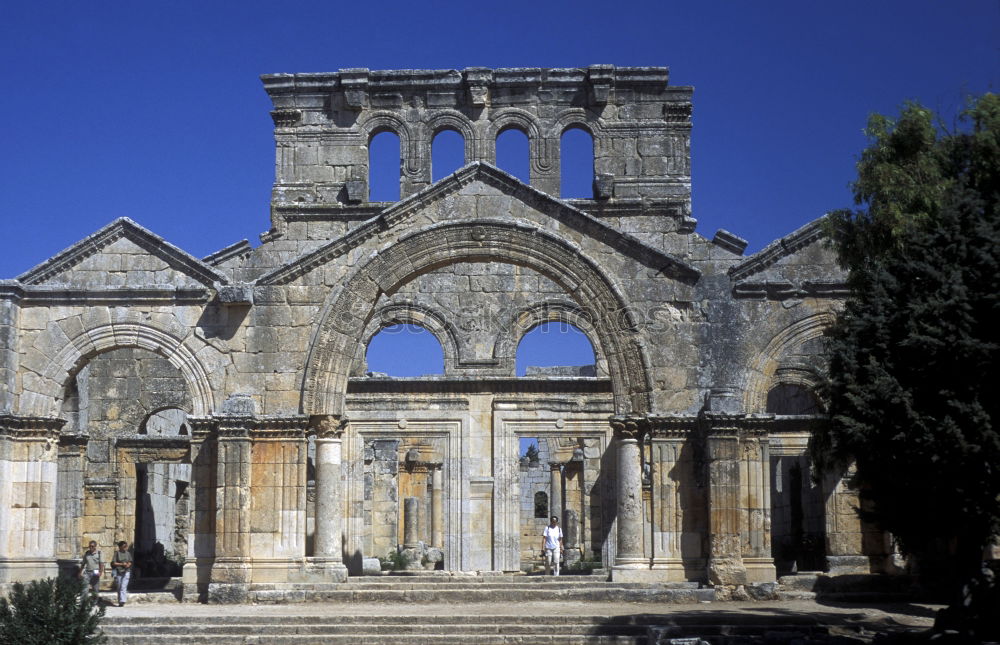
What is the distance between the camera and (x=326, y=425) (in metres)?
22.1

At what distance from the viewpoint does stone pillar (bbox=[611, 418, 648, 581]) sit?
21.3 m

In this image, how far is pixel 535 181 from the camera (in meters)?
29.5

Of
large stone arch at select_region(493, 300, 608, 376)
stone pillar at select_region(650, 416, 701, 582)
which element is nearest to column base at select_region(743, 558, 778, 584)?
stone pillar at select_region(650, 416, 701, 582)

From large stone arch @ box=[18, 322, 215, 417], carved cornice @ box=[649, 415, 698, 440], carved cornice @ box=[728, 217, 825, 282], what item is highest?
carved cornice @ box=[728, 217, 825, 282]

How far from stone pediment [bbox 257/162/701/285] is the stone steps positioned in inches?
243

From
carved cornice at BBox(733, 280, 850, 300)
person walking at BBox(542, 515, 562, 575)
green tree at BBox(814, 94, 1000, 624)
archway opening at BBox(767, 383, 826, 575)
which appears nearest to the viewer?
green tree at BBox(814, 94, 1000, 624)

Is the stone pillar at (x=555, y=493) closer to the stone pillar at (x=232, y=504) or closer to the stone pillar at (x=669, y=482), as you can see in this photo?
the stone pillar at (x=669, y=482)

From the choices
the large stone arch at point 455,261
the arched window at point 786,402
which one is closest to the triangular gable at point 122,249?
the large stone arch at point 455,261

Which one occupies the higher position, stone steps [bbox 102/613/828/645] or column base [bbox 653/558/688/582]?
column base [bbox 653/558/688/582]

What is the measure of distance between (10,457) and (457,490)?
1039 cm

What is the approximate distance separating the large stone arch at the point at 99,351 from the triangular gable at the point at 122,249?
104 cm

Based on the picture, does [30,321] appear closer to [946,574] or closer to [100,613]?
[100,613]

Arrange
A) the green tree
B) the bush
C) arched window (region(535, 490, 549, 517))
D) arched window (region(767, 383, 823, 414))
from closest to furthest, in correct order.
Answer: the green tree
the bush
arched window (region(767, 383, 823, 414))
arched window (region(535, 490, 549, 517))

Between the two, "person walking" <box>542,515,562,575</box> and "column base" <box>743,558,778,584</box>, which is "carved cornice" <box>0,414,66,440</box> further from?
"column base" <box>743,558,778,584</box>
